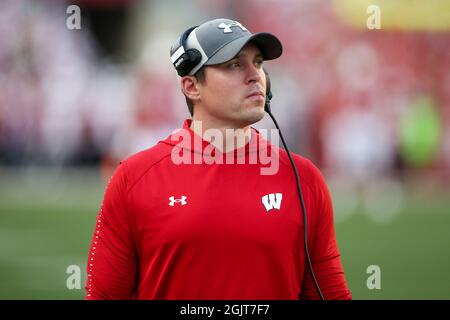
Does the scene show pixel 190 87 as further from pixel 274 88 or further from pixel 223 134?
pixel 274 88

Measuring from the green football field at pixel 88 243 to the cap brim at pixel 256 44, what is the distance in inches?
201

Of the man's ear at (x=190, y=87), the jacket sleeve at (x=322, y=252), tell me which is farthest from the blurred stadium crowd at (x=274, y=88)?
the jacket sleeve at (x=322, y=252)

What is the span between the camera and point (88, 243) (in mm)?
10633

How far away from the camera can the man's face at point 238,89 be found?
2893 millimetres

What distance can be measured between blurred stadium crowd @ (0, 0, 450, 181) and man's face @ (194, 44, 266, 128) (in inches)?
555

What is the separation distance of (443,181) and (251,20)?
5105 mm

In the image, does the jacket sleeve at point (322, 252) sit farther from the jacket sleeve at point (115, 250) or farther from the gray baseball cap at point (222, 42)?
the jacket sleeve at point (115, 250)

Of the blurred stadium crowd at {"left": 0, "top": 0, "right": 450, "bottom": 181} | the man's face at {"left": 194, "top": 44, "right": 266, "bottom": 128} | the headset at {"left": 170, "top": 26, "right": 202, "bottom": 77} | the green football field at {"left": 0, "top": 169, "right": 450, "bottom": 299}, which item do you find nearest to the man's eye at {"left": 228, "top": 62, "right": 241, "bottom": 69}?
the man's face at {"left": 194, "top": 44, "right": 266, "bottom": 128}

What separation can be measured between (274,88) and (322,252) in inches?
583

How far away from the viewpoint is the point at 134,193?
280 centimetres

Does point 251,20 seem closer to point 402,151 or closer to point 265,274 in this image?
point 402,151

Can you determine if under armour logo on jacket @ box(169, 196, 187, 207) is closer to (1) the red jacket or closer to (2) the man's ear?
(1) the red jacket
